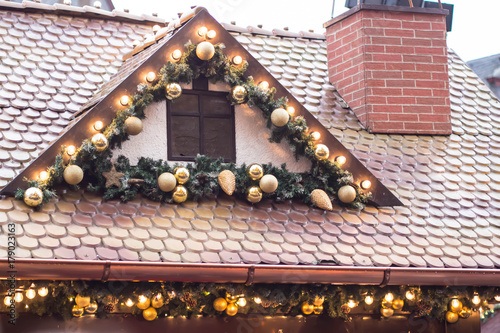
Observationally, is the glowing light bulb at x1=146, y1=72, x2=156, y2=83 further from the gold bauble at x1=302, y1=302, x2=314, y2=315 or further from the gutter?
the gold bauble at x1=302, y1=302, x2=314, y2=315

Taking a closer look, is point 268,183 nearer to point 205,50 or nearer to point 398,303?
point 205,50

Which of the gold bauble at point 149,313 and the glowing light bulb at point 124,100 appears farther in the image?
the glowing light bulb at point 124,100

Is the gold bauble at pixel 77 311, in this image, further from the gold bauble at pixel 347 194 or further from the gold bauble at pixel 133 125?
the gold bauble at pixel 347 194

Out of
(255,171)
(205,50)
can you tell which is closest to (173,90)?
(205,50)

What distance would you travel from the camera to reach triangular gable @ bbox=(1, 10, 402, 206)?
6863mm

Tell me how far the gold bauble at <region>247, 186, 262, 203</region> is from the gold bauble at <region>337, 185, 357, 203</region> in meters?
0.83

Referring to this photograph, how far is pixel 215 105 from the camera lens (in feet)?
25.9

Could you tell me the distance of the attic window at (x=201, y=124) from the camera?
770cm

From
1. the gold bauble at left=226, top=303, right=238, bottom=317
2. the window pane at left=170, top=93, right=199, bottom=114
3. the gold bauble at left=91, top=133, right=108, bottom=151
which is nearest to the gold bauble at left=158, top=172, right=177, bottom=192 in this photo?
the gold bauble at left=91, top=133, right=108, bottom=151

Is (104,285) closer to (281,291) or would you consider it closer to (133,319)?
(133,319)

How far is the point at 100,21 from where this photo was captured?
9648 millimetres

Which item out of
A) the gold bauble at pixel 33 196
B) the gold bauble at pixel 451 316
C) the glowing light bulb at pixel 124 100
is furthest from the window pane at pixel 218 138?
the gold bauble at pixel 451 316

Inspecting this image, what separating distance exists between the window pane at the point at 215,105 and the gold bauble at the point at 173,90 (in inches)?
15.4

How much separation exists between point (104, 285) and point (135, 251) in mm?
386
